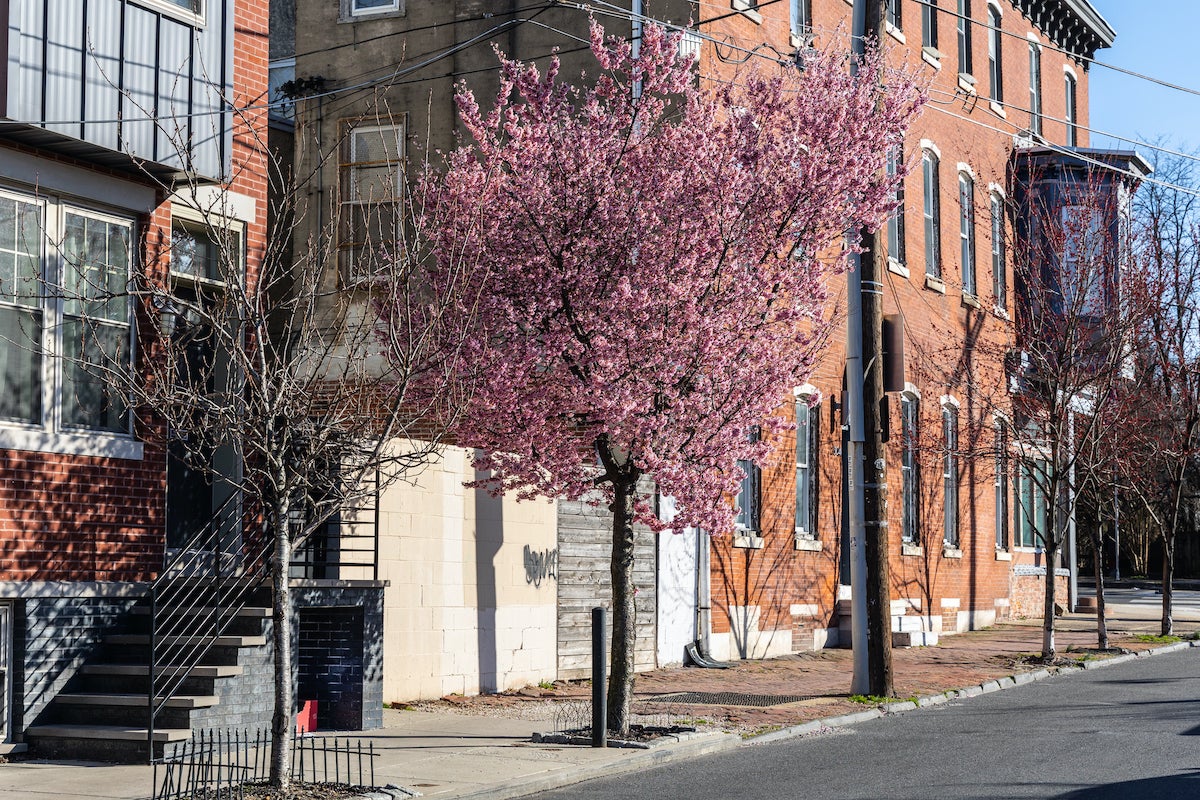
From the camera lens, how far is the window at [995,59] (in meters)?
29.2

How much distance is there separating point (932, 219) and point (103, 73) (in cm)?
1788

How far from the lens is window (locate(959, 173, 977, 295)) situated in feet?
90.9

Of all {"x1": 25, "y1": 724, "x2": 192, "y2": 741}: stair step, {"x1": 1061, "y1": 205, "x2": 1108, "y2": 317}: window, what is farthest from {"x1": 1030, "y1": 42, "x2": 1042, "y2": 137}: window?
{"x1": 25, "y1": 724, "x2": 192, "y2": 741}: stair step

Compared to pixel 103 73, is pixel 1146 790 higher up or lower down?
lower down

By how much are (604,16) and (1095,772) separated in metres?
13.1

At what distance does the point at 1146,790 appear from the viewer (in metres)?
9.73

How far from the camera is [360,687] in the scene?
1305 centimetres

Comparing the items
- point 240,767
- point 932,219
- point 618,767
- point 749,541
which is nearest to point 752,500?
point 749,541

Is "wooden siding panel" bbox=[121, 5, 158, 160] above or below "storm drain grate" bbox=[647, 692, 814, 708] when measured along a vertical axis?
above

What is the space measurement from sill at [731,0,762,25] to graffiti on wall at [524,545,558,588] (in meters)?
8.31

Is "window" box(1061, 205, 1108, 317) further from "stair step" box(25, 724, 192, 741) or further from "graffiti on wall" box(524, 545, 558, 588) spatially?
"stair step" box(25, 724, 192, 741)

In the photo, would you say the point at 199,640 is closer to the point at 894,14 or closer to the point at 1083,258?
the point at 1083,258

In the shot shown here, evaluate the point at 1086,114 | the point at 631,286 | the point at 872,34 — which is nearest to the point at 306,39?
the point at 872,34

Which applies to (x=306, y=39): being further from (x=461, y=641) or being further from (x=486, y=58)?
(x=461, y=641)
